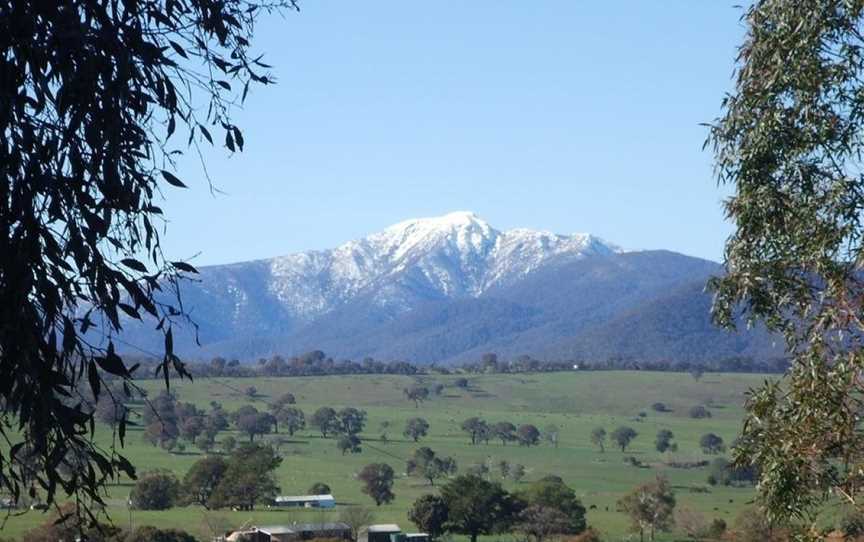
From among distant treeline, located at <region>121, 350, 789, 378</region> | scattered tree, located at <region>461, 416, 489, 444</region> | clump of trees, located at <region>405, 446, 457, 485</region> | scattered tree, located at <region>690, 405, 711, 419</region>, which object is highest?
distant treeline, located at <region>121, 350, 789, 378</region>

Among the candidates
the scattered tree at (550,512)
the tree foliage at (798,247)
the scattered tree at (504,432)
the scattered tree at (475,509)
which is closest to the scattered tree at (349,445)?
the scattered tree at (504,432)

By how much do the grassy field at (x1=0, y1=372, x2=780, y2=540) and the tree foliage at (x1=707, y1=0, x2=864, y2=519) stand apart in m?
25.3

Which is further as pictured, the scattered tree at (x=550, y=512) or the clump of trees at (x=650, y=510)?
the clump of trees at (x=650, y=510)

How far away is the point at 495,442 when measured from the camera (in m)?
97.2

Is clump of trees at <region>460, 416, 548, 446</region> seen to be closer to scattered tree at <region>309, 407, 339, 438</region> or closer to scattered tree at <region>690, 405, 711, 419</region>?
scattered tree at <region>309, 407, 339, 438</region>

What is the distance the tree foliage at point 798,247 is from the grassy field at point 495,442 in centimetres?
2530

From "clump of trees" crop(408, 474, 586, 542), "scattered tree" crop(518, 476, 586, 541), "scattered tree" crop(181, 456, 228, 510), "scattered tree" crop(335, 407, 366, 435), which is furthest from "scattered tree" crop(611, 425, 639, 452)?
"clump of trees" crop(408, 474, 586, 542)

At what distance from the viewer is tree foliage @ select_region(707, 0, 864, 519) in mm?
9547

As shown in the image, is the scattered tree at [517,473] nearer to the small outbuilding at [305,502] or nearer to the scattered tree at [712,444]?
the small outbuilding at [305,502]

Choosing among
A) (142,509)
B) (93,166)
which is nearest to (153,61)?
(93,166)

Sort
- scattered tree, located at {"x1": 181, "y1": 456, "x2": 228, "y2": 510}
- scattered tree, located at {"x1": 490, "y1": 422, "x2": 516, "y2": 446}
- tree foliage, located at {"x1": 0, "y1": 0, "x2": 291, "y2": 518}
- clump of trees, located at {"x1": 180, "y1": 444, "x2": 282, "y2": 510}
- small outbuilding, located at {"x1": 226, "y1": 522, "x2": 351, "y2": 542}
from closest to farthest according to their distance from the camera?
tree foliage, located at {"x1": 0, "y1": 0, "x2": 291, "y2": 518}, small outbuilding, located at {"x1": 226, "y1": 522, "x2": 351, "y2": 542}, scattered tree, located at {"x1": 181, "y1": 456, "x2": 228, "y2": 510}, clump of trees, located at {"x1": 180, "y1": 444, "x2": 282, "y2": 510}, scattered tree, located at {"x1": 490, "y1": 422, "x2": 516, "y2": 446}

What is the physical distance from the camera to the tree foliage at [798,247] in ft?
31.3

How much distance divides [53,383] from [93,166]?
87 centimetres

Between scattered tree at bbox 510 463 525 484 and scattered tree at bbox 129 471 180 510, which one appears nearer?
scattered tree at bbox 129 471 180 510
